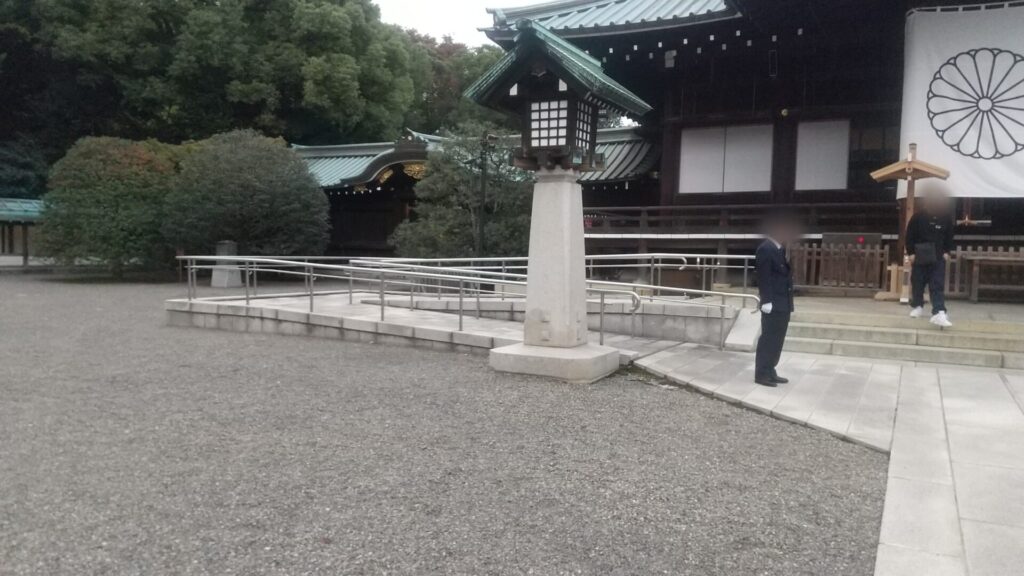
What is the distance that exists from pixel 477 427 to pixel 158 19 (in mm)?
28768

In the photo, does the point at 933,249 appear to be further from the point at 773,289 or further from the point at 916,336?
the point at 773,289

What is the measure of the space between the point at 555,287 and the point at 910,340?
15.0 ft

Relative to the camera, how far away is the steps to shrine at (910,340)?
8086 mm

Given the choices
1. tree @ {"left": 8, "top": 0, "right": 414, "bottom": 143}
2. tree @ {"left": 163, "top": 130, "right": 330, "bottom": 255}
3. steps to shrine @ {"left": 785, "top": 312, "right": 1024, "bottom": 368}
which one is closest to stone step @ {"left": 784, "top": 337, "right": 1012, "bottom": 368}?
steps to shrine @ {"left": 785, "top": 312, "right": 1024, "bottom": 368}

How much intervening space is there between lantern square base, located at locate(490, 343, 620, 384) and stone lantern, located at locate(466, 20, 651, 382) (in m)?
0.01

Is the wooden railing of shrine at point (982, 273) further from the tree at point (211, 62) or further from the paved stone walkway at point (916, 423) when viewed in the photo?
the tree at point (211, 62)

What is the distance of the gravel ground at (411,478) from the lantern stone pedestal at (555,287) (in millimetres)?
256

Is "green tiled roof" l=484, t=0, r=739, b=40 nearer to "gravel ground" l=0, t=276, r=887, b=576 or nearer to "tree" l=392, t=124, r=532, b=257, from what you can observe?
"tree" l=392, t=124, r=532, b=257

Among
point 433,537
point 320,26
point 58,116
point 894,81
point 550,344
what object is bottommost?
point 433,537

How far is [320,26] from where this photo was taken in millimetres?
27469

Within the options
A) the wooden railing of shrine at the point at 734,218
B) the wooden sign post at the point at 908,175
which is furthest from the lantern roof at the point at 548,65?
the wooden railing of shrine at the point at 734,218

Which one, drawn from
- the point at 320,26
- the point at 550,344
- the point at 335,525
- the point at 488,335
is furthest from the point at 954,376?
the point at 320,26

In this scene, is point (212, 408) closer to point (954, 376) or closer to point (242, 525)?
point (242, 525)

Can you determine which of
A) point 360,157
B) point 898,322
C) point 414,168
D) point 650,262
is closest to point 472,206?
point 650,262
